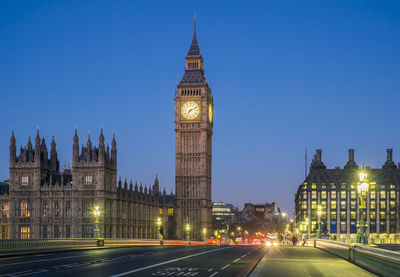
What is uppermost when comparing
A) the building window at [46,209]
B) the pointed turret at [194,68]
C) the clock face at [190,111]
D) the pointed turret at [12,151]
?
the pointed turret at [194,68]

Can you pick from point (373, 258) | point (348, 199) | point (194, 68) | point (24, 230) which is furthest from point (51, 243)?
point (348, 199)

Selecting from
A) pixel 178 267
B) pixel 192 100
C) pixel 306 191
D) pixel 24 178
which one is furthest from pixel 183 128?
pixel 178 267

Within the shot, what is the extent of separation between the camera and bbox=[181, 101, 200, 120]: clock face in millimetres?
145750

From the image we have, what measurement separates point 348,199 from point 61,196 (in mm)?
109758

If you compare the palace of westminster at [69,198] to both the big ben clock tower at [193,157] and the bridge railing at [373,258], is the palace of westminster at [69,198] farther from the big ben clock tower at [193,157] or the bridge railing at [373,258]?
the bridge railing at [373,258]

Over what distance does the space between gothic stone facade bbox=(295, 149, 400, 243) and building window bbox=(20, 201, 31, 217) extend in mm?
99500

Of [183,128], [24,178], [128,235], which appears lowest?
[128,235]

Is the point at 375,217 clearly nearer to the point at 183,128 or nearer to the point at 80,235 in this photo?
the point at 183,128

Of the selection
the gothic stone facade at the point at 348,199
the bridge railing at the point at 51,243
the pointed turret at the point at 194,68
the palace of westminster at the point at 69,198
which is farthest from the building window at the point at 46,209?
the gothic stone facade at the point at 348,199

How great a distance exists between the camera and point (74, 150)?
106875 millimetres

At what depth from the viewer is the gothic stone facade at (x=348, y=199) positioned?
18638 centimetres

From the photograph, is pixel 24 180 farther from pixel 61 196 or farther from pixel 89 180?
pixel 89 180

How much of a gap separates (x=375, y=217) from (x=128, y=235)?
99.3m

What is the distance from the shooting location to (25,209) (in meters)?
106
